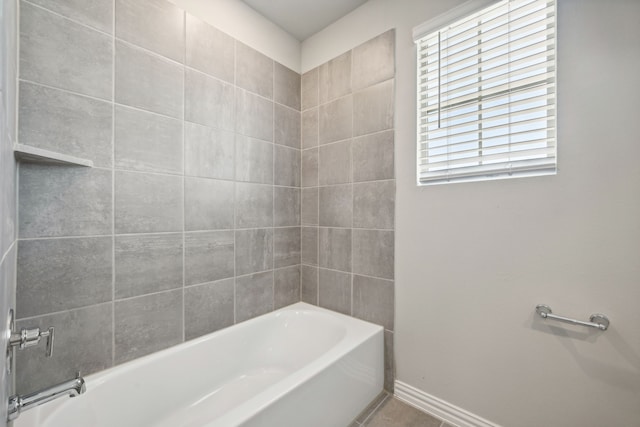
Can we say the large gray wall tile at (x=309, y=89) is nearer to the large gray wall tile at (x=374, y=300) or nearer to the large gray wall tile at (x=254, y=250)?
the large gray wall tile at (x=254, y=250)

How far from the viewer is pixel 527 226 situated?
122cm

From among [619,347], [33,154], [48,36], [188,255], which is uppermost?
[48,36]

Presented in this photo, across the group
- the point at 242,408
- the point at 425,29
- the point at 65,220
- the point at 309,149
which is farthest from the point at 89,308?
the point at 425,29

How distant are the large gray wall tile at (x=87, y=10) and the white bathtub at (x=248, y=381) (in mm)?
1579

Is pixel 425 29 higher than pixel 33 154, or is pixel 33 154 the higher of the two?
pixel 425 29

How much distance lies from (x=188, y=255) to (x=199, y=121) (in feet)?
2.57

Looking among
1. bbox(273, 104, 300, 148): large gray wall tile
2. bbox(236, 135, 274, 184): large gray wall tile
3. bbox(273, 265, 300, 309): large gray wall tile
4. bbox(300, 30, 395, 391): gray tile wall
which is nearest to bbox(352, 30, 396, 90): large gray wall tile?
bbox(300, 30, 395, 391): gray tile wall

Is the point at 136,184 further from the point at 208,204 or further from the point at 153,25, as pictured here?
the point at 153,25

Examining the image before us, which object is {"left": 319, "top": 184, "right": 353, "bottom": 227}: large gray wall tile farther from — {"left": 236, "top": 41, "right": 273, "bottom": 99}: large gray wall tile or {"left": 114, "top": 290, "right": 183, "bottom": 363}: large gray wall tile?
{"left": 114, "top": 290, "right": 183, "bottom": 363}: large gray wall tile

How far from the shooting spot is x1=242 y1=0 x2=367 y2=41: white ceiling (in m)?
1.80

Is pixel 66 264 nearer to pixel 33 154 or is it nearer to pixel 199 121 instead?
pixel 33 154

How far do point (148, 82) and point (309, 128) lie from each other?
1.10 m

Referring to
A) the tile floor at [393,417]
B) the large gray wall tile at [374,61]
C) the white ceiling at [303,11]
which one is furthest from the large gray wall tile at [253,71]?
the tile floor at [393,417]

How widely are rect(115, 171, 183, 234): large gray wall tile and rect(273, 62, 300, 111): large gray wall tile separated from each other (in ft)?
3.28
